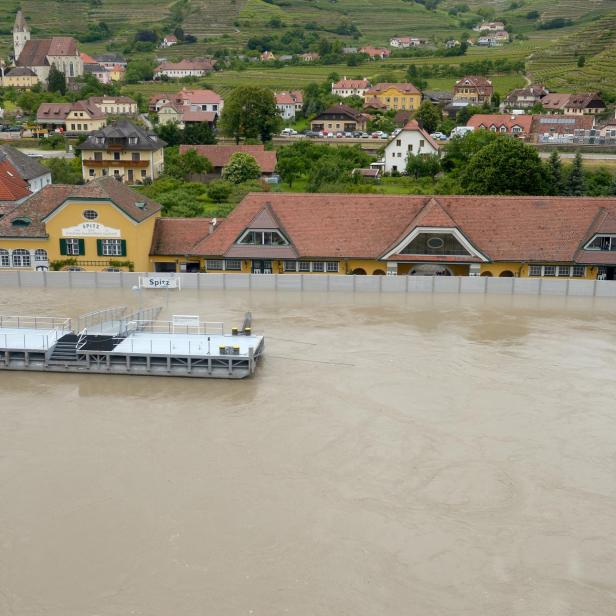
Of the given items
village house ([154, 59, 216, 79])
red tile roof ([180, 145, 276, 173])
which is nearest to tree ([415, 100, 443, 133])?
red tile roof ([180, 145, 276, 173])

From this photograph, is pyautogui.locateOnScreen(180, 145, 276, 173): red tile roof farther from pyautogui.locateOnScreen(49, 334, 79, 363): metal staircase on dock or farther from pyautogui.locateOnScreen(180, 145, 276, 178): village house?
pyautogui.locateOnScreen(49, 334, 79, 363): metal staircase on dock

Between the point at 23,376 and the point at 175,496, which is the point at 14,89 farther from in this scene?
the point at 175,496

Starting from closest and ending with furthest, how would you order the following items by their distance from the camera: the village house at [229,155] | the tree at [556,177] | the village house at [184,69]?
1. the tree at [556,177]
2. the village house at [229,155]
3. the village house at [184,69]

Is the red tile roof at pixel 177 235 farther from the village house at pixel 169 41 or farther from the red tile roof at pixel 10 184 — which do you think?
the village house at pixel 169 41

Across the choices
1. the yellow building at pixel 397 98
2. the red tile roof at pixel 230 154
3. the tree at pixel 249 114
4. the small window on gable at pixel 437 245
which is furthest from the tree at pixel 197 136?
the small window on gable at pixel 437 245

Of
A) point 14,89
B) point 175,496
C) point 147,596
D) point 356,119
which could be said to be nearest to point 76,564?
point 147,596
